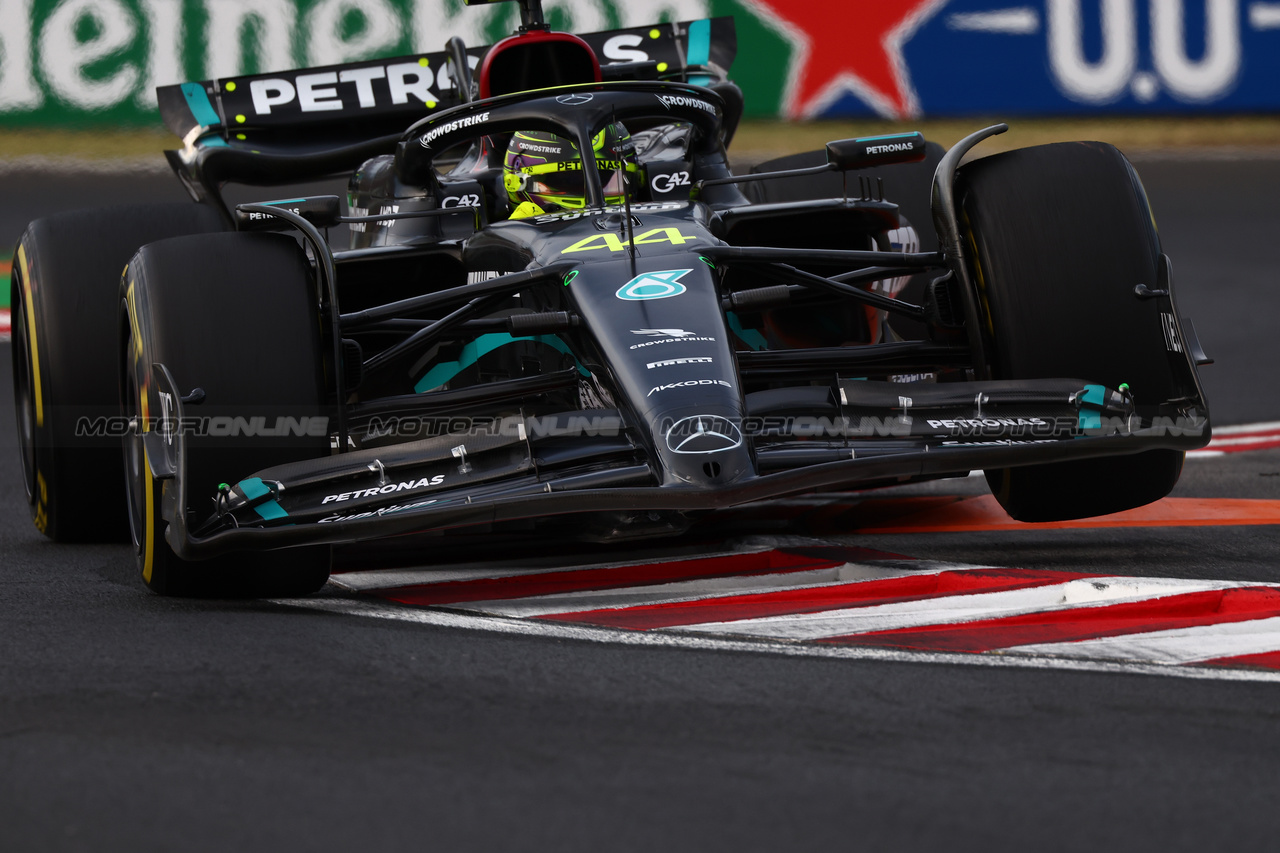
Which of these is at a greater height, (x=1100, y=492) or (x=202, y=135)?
(x=202, y=135)

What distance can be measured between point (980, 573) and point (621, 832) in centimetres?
197

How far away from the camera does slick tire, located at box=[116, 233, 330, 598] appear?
4.20m

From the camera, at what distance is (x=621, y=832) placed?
2.59 meters

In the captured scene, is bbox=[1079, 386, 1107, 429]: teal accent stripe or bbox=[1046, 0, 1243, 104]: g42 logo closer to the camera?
bbox=[1079, 386, 1107, 429]: teal accent stripe

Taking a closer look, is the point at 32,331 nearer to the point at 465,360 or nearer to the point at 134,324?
the point at 134,324

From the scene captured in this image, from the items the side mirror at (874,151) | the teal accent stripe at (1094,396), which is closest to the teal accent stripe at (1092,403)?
the teal accent stripe at (1094,396)

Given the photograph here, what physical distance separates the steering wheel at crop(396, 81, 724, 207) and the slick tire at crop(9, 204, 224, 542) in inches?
30.8

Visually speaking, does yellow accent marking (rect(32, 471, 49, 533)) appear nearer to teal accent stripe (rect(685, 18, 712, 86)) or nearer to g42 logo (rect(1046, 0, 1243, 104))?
teal accent stripe (rect(685, 18, 712, 86))

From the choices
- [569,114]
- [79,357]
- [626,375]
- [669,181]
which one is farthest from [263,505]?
[669,181]

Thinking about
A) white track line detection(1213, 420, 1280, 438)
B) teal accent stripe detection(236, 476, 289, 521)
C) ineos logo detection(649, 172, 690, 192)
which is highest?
ineos logo detection(649, 172, 690, 192)

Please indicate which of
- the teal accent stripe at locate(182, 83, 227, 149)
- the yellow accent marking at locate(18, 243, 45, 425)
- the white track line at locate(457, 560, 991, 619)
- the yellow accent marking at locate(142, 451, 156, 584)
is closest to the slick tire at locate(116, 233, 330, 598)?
the yellow accent marking at locate(142, 451, 156, 584)

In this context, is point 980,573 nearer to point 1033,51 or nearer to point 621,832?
point 621,832

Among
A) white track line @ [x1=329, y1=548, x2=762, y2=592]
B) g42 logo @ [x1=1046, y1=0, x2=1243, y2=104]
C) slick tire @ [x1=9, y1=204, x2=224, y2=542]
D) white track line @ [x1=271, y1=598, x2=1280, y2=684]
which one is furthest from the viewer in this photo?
g42 logo @ [x1=1046, y1=0, x2=1243, y2=104]

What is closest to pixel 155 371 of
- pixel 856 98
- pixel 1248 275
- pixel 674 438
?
pixel 674 438
